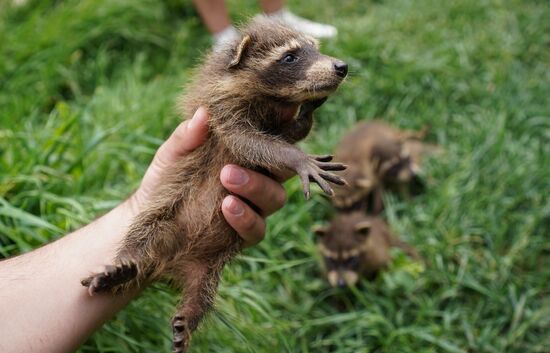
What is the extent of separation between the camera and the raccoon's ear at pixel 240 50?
2.80m

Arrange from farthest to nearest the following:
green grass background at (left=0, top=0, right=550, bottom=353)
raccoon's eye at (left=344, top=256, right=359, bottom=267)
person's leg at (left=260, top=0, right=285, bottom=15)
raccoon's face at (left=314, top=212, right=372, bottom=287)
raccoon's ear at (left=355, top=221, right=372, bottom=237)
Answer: person's leg at (left=260, top=0, right=285, bottom=15)
raccoon's ear at (left=355, top=221, right=372, bottom=237)
raccoon's eye at (left=344, top=256, right=359, bottom=267)
raccoon's face at (left=314, top=212, right=372, bottom=287)
green grass background at (left=0, top=0, right=550, bottom=353)

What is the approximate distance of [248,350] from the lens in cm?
351

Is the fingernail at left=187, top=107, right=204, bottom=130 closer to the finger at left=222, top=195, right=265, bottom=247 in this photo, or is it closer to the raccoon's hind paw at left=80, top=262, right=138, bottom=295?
the finger at left=222, top=195, right=265, bottom=247

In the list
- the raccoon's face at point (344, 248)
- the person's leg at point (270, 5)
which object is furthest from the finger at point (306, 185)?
the person's leg at point (270, 5)

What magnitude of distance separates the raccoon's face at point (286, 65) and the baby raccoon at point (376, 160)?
302cm

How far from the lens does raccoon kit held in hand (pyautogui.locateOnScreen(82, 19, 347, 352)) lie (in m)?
2.68

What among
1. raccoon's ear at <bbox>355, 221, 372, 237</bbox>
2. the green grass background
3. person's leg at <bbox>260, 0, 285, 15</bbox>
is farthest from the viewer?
person's leg at <bbox>260, 0, 285, 15</bbox>

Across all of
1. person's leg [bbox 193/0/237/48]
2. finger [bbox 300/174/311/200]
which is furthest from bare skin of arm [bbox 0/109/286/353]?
person's leg [bbox 193/0/237/48]

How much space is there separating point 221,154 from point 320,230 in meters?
2.05

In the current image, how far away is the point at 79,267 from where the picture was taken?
9.43 ft

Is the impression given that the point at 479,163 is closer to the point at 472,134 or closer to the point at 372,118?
the point at 472,134

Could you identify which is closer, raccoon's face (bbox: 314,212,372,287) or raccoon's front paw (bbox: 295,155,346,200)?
raccoon's front paw (bbox: 295,155,346,200)

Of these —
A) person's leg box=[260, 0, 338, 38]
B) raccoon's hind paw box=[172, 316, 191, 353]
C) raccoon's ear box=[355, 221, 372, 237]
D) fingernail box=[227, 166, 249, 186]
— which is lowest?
raccoon's ear box=[355, 221, 372, 237]

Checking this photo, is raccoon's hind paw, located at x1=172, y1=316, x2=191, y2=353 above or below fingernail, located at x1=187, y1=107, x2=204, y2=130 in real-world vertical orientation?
below
